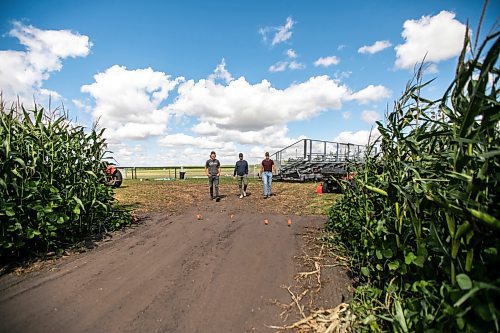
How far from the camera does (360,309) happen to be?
2857 mm

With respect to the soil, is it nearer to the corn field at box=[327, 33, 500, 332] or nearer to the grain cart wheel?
the corn field at box=[327, 33, 500, 332]

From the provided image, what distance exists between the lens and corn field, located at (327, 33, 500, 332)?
5.48 ft

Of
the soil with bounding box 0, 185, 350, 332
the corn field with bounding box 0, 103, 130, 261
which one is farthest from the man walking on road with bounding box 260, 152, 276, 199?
the corn field with bounding box 0, 103, 130, 261

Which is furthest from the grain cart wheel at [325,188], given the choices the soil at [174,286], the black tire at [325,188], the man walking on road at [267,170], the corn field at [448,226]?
the corn field at [448,226]

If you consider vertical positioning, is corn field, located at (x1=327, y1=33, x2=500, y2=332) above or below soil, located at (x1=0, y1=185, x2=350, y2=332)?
above

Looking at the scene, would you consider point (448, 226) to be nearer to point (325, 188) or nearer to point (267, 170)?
point (267, 170)

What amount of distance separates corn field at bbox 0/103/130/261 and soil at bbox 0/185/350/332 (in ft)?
1.91

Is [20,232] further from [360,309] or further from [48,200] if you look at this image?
[360,309]

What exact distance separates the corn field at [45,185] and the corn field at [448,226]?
499cm

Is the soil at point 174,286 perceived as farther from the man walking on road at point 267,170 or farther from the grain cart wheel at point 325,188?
the grain cart wheel at point 325,188

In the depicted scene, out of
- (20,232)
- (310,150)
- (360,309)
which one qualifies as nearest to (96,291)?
(20,232)

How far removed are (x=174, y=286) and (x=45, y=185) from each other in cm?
303

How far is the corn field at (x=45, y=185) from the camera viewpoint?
13.7 ft

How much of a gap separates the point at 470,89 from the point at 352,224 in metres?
3.33
